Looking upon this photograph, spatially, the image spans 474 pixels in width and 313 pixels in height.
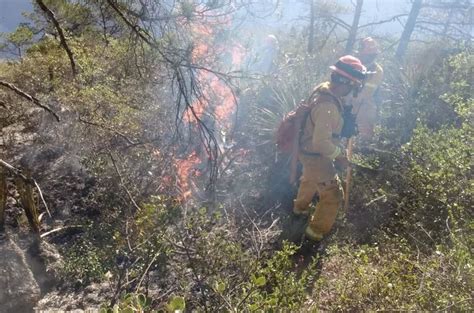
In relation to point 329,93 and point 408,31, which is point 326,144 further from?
point 408,31

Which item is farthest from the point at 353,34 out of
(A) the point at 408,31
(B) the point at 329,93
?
(B) the point at 329,93

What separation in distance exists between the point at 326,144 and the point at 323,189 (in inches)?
22.3

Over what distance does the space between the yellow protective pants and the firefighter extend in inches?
99.1

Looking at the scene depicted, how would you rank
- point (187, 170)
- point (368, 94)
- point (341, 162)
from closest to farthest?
point (341, 162) → point (187, 170) → point (368, 94)

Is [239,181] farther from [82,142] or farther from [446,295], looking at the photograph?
[446,295]

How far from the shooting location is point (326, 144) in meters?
3.89

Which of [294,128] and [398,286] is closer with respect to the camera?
[398,286]

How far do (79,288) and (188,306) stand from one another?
1.27 meters

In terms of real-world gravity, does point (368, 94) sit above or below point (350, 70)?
below

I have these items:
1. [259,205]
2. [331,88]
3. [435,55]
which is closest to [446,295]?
[331,88]

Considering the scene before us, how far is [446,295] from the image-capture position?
2281 mm

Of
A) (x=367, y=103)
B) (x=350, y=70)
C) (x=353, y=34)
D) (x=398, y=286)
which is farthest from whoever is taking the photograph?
(x=353, y=34)

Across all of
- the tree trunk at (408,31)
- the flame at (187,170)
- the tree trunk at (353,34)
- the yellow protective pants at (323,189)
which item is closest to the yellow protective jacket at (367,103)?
the yellow protective pants at (323,189)

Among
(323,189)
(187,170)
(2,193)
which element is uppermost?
(2,193)
